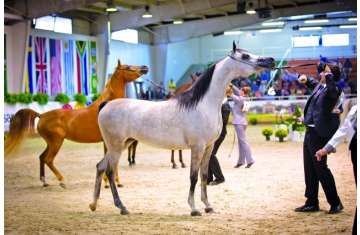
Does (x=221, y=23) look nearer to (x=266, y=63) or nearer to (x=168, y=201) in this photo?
(x=168, y=201)

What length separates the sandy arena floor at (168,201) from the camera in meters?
6.50

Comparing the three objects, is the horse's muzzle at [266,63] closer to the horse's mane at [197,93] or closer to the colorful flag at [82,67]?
the horse's mane at [197,93]

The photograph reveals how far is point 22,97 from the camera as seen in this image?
22.0m

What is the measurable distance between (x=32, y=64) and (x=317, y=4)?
49.1 feet

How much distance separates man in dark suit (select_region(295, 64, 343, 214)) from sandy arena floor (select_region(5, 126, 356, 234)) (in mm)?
246

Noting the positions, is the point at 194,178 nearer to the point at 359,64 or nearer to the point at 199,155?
the point at 199,155

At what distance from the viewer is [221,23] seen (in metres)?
34.2

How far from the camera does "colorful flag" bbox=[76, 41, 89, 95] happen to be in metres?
30.5

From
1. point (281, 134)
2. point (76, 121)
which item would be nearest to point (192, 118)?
point (76, 121)

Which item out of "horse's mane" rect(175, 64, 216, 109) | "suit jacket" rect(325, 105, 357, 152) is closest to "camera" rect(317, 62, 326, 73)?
"horse's mane" rect(175, 64, 216, 109)

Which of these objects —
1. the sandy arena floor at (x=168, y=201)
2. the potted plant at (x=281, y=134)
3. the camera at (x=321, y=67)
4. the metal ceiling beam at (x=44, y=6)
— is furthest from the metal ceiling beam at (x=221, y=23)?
the camera at (x=321, y=67)

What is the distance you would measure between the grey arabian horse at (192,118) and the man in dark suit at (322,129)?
2.18ft

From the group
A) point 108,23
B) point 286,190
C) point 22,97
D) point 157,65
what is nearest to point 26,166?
point 286,190

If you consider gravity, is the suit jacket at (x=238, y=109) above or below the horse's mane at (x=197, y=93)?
below
